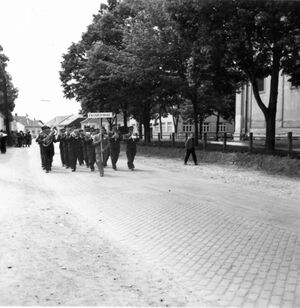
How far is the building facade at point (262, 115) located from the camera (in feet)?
114

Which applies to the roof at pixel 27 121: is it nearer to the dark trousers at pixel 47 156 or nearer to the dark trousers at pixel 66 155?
the dark trousers at pixel 66 155

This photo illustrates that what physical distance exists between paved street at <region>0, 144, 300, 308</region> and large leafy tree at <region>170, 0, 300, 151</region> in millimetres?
6844

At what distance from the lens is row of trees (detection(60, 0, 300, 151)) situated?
52.7ft

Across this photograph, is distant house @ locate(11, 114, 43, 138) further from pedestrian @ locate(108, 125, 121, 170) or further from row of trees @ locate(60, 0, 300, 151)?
pedestrian @ locate(108, 125, 121, 170)

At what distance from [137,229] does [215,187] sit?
5.73m

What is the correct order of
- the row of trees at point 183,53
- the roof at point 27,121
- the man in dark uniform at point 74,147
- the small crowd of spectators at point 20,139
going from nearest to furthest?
the row of trees at point 183,53, the man in dark uniform at point 74,147, the small crowd of spectators at point 20,139, the roof at point 27,121

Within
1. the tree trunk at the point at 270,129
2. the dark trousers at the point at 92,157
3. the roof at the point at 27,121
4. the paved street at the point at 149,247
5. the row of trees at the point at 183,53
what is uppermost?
the row of trees at the point at 183,53

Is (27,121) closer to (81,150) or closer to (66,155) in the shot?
(81,150)

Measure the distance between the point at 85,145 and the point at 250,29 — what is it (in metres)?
7.98

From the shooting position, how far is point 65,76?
135ft

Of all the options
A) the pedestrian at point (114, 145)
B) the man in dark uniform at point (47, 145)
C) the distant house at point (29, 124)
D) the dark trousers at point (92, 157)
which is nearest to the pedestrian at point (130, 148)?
the pedestrian at point (114, 145)

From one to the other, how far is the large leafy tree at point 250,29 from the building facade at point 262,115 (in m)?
13.7

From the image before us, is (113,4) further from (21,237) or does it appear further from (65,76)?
(21,237)

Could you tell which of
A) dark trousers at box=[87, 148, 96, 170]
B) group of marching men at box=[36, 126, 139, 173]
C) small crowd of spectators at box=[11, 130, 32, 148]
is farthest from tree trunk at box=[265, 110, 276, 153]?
small crowd of spectators at box=[11, 130, 32, 148]
